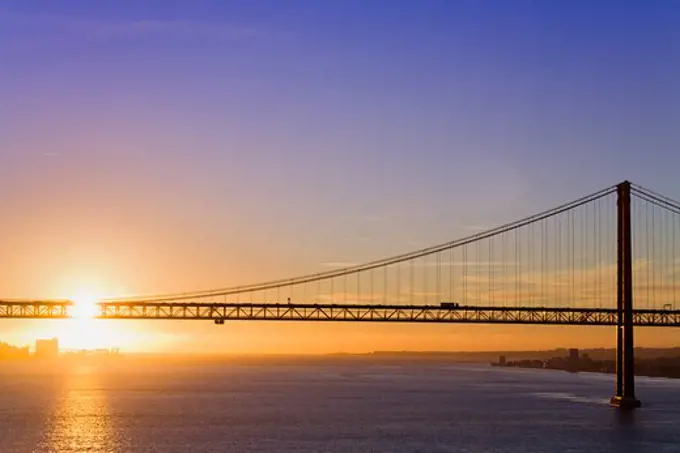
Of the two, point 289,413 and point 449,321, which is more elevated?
point 449,321

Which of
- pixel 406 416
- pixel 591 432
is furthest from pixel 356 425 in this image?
pixel 591 432

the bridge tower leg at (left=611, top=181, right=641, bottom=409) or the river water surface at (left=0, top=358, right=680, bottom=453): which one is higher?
the bridge tower leg at (left=611, top=181, right=641, bottom=409)

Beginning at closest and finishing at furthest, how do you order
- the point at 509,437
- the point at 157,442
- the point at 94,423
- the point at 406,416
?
the point at 157,442 < the point at 509,437 < the point at 94,423 < the point at 406,416

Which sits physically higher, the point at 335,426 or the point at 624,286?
the point at 624,286

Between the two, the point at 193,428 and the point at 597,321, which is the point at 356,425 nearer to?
the point at 193,428

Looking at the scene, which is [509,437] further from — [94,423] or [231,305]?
[94,423]

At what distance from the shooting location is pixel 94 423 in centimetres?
9144

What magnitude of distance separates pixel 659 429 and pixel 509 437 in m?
13.3

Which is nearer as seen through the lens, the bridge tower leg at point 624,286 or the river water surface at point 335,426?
the river water surface at point 335,426

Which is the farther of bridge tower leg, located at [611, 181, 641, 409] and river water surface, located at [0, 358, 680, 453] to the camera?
bridge tower leg, located at [611, 181, 641, 409]

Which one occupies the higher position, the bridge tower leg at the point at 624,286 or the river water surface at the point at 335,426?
the bridge tower leg at the point at 624,286

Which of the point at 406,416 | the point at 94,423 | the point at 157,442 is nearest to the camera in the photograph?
the point at 157,442

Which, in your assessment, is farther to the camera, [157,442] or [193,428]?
[193,428]

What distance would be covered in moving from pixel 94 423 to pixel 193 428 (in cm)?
1340
